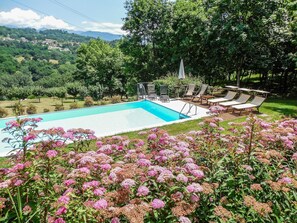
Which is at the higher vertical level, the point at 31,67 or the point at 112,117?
the point at 31,67

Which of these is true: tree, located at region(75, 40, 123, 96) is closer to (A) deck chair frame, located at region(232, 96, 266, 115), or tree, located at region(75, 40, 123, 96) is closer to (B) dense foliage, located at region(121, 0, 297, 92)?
(B) dense foliage, located at region(121, 0, 297, 92)

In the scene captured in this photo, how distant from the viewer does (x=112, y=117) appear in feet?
39.4

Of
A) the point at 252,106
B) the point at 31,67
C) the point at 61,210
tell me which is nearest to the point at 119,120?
the point at 252,106

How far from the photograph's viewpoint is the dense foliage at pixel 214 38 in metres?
12.6

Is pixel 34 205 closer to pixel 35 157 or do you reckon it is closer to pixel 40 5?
pixel 35 157

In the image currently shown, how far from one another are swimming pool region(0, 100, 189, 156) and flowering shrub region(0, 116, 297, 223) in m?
7.07

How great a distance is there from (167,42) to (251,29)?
7212 millimetres

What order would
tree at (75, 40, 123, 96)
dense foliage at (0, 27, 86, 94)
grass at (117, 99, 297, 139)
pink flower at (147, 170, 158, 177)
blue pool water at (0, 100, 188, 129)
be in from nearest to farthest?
pink flower at (147, 170, 158, 177) < grass at (117, 99, 297, 139) < blue pool water at (0, 100, 188, 129) < tree at (75, 40, 123, 96) < dense foliage at (0, 27, 86, 94)

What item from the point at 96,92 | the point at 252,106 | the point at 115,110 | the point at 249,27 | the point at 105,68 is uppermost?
the point at 249,27

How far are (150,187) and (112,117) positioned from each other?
10.0 metres

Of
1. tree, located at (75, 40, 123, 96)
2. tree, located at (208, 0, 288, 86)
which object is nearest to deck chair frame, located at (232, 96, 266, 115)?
tree, located at (208, 0, 288, 86)

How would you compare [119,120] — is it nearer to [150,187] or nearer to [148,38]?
[150,187]

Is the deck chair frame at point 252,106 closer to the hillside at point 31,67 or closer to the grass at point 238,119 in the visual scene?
the grass at point 238,119

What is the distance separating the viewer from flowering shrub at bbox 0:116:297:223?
5.72ft
